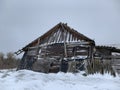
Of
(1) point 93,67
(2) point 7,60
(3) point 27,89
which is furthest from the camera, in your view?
(2) point 7,60

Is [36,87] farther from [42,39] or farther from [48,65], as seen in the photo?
[42,39]

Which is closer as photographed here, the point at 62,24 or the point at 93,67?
the point at 93,67

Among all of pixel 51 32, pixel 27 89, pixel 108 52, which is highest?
pixel 51 32

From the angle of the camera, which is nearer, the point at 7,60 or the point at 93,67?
the point at 93,67

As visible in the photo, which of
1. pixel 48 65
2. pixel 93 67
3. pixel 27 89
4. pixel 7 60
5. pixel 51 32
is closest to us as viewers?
pixel 27 89

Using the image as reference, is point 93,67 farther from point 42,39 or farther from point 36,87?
point 36,87

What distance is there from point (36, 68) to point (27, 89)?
11825 millimetres

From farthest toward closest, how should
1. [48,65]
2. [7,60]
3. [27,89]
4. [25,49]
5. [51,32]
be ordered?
[7,60] → [25,49] → [51,32] → [48,65] → [27,89]

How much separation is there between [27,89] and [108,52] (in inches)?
448

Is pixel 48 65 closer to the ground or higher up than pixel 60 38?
closer to the ground

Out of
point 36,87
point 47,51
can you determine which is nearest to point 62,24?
point 47,51

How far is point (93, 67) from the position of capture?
21.2 m

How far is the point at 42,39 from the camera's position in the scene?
25844mm

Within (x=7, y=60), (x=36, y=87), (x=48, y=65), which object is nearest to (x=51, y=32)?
(x=48, y=65)
